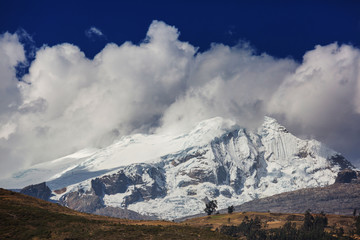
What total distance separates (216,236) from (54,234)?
36681mm

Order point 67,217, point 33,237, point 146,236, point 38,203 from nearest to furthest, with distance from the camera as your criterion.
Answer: point 33,237 → point 146,236 → point 67,217 → point 38,203

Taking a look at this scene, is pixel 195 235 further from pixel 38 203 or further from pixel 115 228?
pixel 38 203

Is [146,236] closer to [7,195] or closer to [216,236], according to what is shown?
[216,236]

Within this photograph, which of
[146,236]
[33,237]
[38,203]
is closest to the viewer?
[33,237]

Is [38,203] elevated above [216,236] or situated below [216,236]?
above

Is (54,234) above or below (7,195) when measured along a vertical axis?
below

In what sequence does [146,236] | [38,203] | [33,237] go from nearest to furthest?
[33,237] < [146,236] < [38,203]

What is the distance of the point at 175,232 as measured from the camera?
10988 cm

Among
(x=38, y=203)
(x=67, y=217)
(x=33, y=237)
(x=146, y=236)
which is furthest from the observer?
(x=38, y=203)

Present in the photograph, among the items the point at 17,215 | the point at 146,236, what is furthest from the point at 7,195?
the point at 146,236

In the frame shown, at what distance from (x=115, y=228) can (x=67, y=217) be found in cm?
1237

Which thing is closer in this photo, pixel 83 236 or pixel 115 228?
pixel 83 236

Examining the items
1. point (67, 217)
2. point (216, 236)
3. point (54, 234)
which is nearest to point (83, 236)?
point (54, 234)

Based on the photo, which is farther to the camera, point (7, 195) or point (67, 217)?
point (7, 195)
